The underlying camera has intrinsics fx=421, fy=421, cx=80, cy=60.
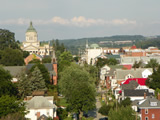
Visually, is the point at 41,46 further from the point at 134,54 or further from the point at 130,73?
the point at 130,73

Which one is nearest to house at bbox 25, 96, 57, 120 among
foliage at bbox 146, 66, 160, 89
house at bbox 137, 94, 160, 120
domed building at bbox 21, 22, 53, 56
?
house at bbox 137, 94, 160, 120

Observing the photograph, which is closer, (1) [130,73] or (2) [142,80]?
(2) [142,80]

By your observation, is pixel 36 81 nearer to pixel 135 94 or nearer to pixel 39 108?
pixel 135 94

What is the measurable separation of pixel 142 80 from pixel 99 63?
38.8 metres

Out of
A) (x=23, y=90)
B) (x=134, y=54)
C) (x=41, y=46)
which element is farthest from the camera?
(x=41, y=46)

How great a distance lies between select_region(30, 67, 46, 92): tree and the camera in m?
67.5

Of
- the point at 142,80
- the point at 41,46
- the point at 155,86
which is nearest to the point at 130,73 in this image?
the point at 142,80

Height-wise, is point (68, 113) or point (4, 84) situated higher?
point (4, 84)

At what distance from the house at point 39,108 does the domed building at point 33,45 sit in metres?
115

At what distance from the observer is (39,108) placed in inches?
1914

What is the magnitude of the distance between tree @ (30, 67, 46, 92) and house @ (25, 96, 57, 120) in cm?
1705

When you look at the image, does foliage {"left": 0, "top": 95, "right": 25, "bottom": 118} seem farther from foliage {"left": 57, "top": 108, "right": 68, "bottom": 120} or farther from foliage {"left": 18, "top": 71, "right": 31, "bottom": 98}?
foliage {"left": 18, "top": 71, "right": 31, "bottom": 98}

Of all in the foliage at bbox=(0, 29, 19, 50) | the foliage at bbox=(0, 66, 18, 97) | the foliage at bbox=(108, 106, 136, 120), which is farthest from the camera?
the foliage at bbox=(0, 29, 19, 50)

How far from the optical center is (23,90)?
64438 millimetres
